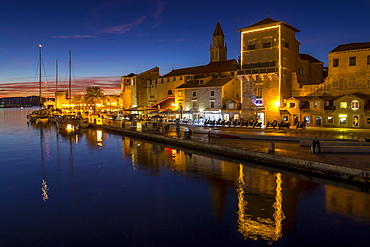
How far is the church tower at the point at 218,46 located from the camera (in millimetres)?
85500

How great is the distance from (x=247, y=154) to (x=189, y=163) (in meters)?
4.88

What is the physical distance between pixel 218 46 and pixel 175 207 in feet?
249

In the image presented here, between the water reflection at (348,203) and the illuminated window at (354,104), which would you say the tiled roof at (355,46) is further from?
the water reflection at (348,203)

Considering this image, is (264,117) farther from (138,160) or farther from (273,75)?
(138,160)

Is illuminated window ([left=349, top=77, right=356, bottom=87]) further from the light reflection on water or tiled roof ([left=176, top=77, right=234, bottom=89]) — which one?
the light reflection on water

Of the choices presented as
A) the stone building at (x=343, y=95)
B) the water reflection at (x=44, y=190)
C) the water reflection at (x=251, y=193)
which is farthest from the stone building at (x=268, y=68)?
the water reflection at (x=44, y=190)

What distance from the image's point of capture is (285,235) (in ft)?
38.1

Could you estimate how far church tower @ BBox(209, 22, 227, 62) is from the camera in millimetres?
85500

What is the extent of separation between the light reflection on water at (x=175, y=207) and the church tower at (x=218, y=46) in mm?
65420

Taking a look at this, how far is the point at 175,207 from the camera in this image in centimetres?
1498

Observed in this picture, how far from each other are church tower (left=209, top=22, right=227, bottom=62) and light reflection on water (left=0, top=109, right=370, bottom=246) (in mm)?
65420

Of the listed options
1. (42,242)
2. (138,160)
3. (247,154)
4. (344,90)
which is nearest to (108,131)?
(138,160)

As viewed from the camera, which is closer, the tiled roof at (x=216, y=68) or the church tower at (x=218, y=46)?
the tiled roof at (x=216, y=68)

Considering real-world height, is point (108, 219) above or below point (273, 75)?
below
